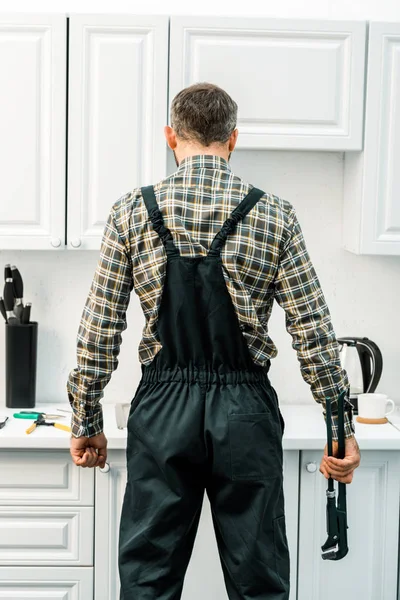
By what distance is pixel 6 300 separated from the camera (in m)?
2.79

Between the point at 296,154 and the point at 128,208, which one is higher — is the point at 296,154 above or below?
above

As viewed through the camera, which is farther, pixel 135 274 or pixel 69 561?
pixel 69 561

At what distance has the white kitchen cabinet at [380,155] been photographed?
2.56 m

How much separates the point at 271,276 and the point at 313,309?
0.41ft

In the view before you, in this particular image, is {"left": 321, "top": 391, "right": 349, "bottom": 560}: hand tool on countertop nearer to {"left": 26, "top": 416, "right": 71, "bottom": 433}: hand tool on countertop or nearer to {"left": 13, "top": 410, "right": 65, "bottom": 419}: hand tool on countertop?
{"left": 26, "top": 416, "right": 71, "bottom": 433}: hand tool on countertop

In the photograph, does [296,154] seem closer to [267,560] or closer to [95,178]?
[95,178]

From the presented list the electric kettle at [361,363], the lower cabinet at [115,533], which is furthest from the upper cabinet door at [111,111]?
the electric kettle at [361,363]

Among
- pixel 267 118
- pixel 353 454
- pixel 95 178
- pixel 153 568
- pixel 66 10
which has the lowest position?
A: pixel 153 568

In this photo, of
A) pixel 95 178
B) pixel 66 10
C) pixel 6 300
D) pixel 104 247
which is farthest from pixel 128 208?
pixel 66 10

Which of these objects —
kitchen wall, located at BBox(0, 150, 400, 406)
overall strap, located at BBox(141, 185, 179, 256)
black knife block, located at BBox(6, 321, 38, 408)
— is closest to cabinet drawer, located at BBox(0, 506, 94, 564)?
black knife block, located at BBox(6, 321, 38, 408)

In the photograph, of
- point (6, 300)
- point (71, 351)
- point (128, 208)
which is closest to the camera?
point (128, 208)

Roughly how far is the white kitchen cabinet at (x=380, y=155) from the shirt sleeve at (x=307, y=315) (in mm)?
785

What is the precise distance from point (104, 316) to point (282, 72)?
108 centimetres

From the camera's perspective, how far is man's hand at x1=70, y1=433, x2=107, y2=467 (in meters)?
2.01
